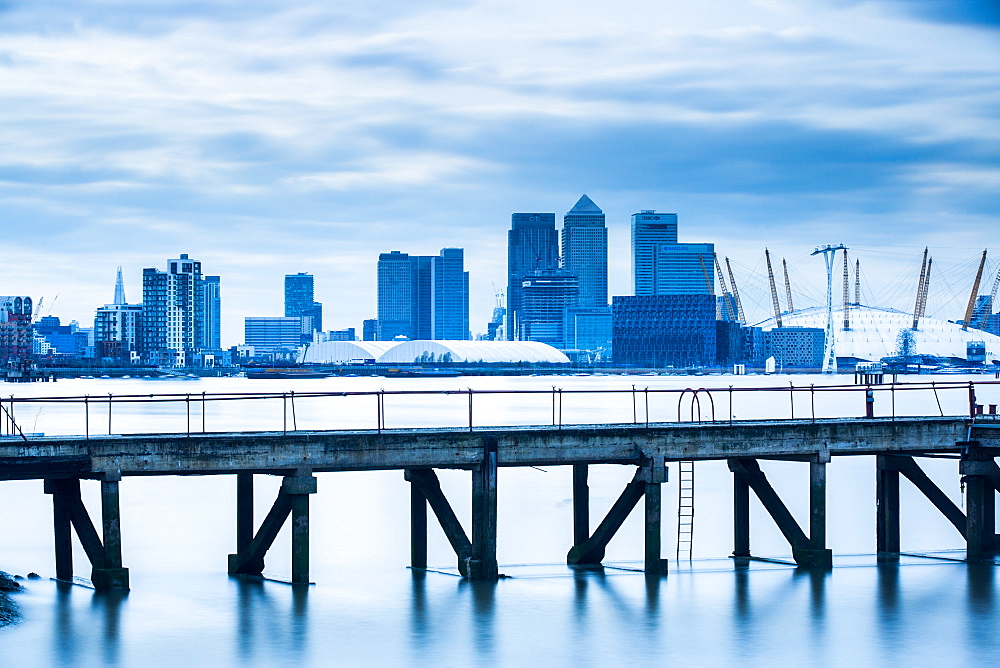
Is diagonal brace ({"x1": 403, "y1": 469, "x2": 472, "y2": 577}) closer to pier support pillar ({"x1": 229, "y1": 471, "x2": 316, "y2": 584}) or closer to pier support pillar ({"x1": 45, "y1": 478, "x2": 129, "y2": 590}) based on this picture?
pier support pillar ({"x1": 229, "y1": 471, "x2": 316, "y2": 584})

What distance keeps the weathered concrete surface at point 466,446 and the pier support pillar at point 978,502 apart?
0.55 metres

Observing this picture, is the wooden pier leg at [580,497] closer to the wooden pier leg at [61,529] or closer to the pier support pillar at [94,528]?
the pier support pillar at [94,528]

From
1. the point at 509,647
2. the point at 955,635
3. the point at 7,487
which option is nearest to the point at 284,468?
the point at 509,647

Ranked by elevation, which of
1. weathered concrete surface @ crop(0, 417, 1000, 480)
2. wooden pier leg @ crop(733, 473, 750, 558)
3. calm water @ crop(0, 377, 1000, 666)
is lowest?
calm water @ crop(0, 377, 1000, 666)

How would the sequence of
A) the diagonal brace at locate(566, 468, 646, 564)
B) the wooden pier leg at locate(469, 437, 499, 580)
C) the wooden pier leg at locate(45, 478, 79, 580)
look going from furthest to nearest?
the diagonal brace at locate(566, 468, 646, 564), the wooden pier leg at locate(469, 437, 499, 580), the wooden pier leg at locate(45, 478, 79, 580)

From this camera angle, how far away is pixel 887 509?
4106 centimetres

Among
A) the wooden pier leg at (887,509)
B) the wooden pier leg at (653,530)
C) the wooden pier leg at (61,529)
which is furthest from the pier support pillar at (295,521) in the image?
the wooden pier leg at (887,509)

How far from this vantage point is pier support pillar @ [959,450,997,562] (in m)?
38.6

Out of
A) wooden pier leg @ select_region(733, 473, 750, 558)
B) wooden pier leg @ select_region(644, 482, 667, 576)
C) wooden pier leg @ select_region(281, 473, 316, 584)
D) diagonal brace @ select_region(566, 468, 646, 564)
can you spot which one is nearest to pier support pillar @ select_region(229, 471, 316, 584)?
wooden pier leg @ select_region(281, 473, 316, 584)

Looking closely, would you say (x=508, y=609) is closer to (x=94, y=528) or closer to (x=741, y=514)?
(x=741, y=514)

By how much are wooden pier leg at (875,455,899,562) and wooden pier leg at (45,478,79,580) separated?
22.1 meters

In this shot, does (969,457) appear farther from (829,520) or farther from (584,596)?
(829,520)

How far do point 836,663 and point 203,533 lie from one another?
2981 cm

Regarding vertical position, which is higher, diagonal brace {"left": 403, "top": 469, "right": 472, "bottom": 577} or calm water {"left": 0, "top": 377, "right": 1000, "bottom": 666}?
diagonal brace {"left": 403, "top": 469, "right": 472, "bottom": 577}
